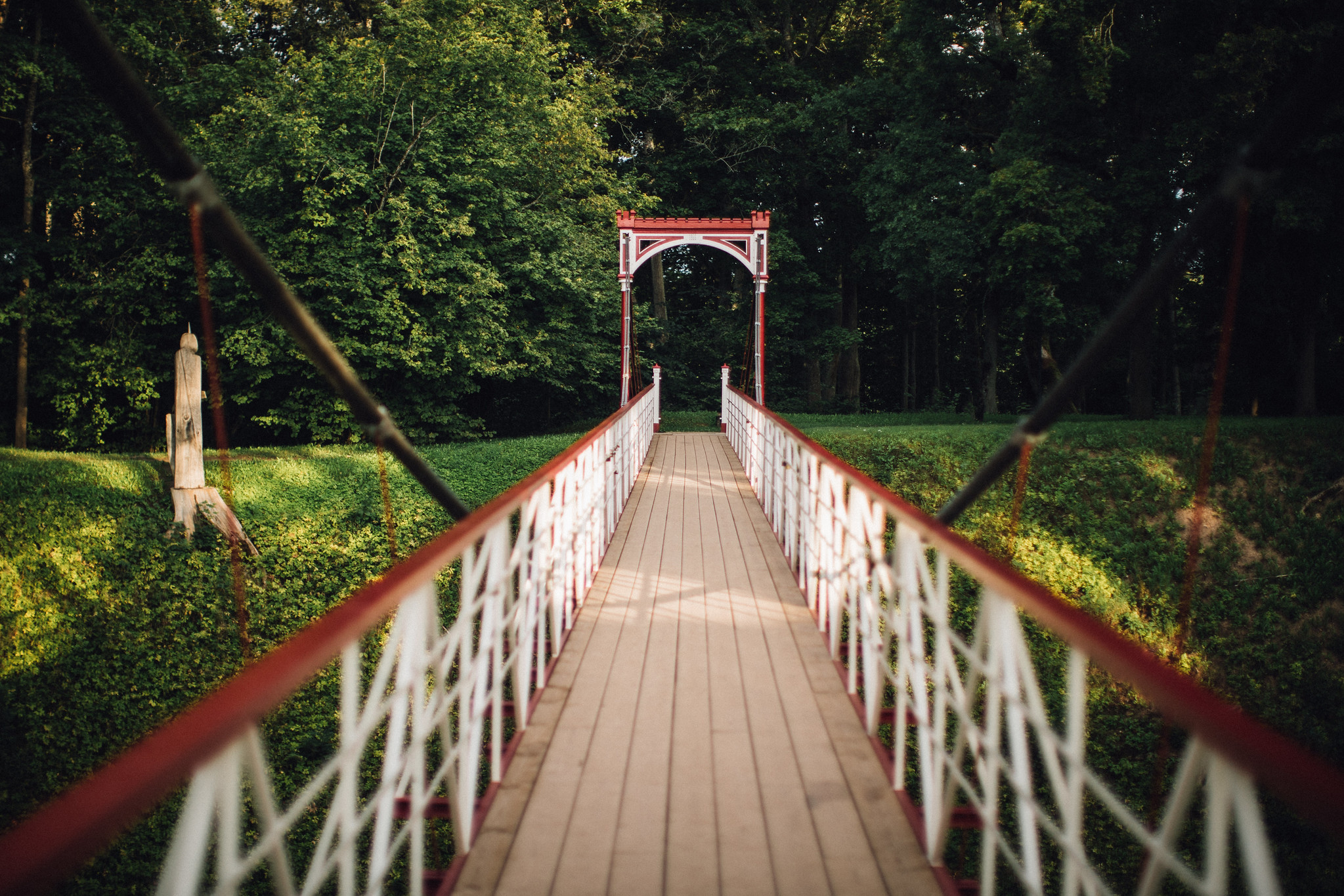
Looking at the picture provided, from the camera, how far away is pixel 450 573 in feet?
31.8

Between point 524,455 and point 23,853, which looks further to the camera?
point 524,455

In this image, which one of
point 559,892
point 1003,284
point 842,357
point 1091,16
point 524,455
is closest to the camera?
point 559,892

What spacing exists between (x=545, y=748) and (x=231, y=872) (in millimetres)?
1725

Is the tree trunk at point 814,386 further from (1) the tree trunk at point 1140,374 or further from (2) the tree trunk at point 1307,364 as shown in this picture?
(2) the tree trunk at point 1307,364

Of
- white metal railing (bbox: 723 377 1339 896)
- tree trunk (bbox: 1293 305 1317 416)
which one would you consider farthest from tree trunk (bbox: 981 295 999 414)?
white metal railing (bbox: 723 377 1339 896)

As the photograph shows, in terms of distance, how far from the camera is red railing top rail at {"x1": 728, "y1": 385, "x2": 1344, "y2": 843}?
0.85m

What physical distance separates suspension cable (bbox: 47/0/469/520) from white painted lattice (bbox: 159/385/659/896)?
84 cm

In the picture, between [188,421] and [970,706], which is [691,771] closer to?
[970,706]

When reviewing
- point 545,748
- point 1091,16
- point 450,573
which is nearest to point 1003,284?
point 1091,16

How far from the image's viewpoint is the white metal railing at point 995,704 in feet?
3.28

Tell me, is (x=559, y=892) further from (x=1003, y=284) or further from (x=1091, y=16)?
(x=1003, y=284)

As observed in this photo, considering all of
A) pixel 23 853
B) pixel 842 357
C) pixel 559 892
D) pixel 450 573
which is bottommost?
pixel 450 573

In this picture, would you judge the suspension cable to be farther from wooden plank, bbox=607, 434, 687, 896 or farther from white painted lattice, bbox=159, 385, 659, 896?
wooden plank, bbox=607, 434, 687, 896

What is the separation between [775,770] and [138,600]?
27.6 feet
